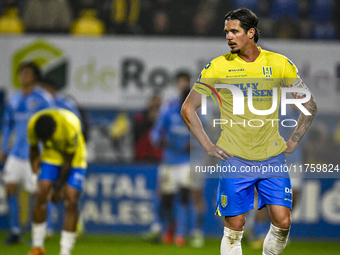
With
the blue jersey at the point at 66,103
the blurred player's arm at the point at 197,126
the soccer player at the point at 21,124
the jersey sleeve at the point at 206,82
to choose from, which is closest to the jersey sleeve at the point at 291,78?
the jersey sleeve at the point at 206,82

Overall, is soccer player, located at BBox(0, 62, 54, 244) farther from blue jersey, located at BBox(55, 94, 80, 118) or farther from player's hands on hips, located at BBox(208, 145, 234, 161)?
player's hands on hips, located at BBox(208, 145, 234, 161)

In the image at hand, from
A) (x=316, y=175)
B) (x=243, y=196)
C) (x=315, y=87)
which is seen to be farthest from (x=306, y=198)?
(x=243, y=196)

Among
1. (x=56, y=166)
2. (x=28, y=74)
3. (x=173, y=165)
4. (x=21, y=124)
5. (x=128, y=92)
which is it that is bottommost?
(x=173, y=165)

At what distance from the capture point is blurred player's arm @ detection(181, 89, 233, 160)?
13.6 ft

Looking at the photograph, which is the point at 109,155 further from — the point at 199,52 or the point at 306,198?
the point at 306,198

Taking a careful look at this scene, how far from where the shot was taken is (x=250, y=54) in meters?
4.18

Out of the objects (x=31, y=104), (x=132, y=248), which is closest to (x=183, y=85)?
(x=31, y=104)

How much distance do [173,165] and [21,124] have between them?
2420 millimetres

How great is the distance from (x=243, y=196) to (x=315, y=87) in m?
5.26

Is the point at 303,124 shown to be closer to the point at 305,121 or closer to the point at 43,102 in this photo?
the point at 305,121

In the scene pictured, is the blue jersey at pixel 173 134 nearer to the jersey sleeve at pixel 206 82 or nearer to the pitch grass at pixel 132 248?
the pitch grass at pixel 132 248

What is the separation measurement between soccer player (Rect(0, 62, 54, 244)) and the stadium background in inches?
37.3

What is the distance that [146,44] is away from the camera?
354 inches

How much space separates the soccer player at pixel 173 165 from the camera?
7.81m
